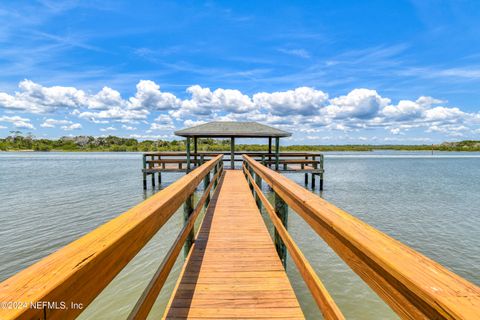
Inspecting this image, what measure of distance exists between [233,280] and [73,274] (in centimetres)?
217

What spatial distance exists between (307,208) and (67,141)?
145 metres

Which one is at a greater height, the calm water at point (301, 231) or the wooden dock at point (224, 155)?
the wooden dock at point (224, 155)

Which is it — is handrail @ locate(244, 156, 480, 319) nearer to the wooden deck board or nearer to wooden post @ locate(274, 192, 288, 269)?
the wooden deck board

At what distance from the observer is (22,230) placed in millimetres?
8094

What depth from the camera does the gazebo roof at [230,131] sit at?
14.5 m

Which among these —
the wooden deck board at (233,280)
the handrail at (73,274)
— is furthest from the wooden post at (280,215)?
the handrail at (73,274)

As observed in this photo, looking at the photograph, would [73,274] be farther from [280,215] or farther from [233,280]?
[280,215]

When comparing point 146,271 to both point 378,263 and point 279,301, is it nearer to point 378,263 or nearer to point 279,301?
point 279,301

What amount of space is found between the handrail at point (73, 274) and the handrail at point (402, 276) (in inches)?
45.9

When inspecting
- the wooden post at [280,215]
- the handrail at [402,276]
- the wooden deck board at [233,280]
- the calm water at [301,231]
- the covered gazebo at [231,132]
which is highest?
the covered gazebo at [231,132]

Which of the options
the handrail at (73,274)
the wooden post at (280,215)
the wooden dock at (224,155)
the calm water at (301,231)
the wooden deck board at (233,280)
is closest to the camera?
the handrail at (73,274)

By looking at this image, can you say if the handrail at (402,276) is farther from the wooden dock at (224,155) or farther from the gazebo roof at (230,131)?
the gazebo roof at (230,131)

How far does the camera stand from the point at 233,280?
2.74 m

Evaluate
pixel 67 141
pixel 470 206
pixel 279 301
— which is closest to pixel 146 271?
pixel 279 301
